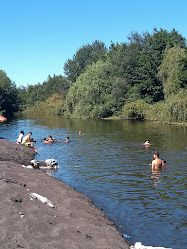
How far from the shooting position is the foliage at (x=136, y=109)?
60.5 meters

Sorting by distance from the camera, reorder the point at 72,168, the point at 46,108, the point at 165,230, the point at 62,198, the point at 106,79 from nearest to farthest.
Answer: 1. the point at 165,230
2. the point at 62,198
3. the point at 72,168
4. the point at 106,79
5. the point at 46,108

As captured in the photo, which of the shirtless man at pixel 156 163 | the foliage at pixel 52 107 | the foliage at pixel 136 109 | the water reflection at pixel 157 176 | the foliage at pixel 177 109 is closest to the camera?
the water reflection at pixel 157 176

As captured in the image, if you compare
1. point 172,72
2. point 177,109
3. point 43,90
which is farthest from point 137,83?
point 43,90

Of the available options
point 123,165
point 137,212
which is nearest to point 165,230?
point 137,212

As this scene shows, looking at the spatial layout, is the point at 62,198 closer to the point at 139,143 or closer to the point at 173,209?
the point at 173,209

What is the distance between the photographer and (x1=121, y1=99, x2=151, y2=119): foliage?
60525 mm

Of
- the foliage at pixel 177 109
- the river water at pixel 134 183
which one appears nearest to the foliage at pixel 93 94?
the foliage at pixel 177 109

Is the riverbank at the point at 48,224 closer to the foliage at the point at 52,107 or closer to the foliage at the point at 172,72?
the foliage at the point at 172,72

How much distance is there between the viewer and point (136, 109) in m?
62.3

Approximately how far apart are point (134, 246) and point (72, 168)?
38.6 ft

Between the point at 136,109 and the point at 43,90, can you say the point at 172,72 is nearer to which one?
the point at 136,109

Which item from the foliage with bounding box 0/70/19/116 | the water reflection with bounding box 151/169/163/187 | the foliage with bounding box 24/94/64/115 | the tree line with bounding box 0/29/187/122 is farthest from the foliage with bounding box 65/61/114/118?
the water reflection with bounding box 151/169/163/187

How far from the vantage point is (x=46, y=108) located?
11144 centimetres

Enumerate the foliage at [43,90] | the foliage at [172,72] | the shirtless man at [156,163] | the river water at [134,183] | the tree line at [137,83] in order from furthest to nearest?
the foliage at [43,90] → the tree line at [137,83] → the foliage at [172,72] → the shirtless man at [156,163] → the river water at [134,183]
